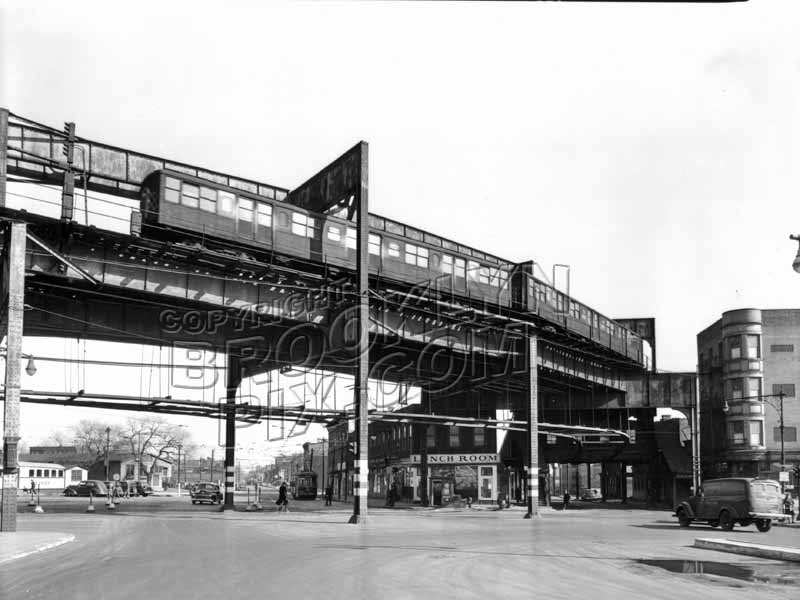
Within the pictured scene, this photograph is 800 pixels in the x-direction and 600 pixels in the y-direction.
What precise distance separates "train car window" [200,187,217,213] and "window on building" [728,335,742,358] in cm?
5406

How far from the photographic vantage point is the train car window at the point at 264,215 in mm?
34594

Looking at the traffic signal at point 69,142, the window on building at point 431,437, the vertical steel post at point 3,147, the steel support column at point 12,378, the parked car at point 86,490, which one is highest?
the traffic signal at point 69,142

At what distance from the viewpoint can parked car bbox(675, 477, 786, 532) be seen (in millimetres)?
29703

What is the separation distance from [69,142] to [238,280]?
8886mm

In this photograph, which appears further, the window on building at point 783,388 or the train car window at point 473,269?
the window on building at point 783,388

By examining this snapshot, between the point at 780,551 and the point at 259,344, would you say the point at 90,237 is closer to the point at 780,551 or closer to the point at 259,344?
the point at 259,344

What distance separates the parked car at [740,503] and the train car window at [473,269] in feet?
56.8

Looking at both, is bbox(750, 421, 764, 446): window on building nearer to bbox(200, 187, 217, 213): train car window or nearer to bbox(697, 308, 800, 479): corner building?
bbox(697, 308, 800, 479): corner building

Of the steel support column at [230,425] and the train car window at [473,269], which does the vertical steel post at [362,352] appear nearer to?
the train car window at [473,269]

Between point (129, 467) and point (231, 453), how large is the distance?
95142mm

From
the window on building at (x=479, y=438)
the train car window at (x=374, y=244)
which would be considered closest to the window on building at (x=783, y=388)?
the window on building at (x=479, y=438)

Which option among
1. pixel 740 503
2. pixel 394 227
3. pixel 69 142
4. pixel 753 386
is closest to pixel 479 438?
pixel 753 386

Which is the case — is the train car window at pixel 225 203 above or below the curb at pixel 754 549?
above

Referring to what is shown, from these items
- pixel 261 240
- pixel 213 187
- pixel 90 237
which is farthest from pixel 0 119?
pixel 261 240
